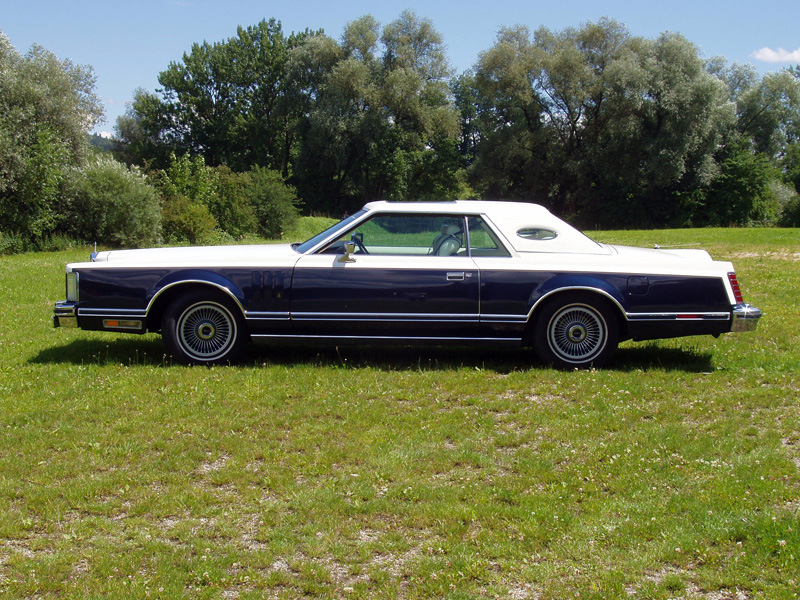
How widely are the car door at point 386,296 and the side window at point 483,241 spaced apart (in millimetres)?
143


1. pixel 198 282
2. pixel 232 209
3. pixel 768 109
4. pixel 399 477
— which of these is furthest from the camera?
pixel 768 109

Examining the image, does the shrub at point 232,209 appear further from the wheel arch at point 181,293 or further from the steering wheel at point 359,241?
the steering wheel at point 359,241

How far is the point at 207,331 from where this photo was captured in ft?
23.2

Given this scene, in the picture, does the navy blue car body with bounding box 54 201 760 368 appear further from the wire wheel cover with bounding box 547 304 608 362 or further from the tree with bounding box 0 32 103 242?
the tree with bounding box 0 32 103 242

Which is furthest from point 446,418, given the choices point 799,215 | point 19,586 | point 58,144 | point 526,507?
point 799,215

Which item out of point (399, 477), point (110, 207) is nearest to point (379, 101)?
point (110, 207)

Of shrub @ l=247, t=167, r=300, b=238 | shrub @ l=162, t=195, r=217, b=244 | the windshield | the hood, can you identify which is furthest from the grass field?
shrub @ l=247, t=167, r=300, b=238

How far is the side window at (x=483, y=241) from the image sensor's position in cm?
700

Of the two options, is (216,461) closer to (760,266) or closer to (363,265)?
(363,265)

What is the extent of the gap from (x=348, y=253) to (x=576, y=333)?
2368mm

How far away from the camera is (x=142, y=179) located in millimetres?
28484

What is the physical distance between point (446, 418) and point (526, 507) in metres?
1.63

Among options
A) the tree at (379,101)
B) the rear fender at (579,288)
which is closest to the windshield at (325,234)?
the rear fender at (579,288)

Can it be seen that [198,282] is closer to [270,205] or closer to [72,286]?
[72,286]
